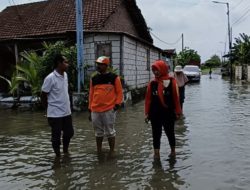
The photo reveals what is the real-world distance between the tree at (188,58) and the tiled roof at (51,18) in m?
36.1

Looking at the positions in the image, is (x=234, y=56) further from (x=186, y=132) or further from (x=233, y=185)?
(x=233, y=185)

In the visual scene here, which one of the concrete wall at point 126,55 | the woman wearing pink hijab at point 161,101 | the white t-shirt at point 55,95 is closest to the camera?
the woman wearing pink hijab at point 161,101

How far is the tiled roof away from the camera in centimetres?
2014

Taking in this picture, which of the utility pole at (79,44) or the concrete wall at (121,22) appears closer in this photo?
the utility pole at (79,44)

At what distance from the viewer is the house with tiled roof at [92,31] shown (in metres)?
17.0

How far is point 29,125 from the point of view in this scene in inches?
454

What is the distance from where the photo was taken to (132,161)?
22.6ft

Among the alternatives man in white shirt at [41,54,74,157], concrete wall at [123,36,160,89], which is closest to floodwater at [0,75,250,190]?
man in white shirt at [41,54,74,157]

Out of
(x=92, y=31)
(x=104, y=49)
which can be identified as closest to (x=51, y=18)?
(x=92, y=31)

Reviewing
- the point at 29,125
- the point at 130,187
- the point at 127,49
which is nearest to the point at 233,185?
the point at 130,187

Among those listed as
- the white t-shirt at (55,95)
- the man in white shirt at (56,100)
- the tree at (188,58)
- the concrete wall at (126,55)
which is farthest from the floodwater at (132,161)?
the tree at (188,58)

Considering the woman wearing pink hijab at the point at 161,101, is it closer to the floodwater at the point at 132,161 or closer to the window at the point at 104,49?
the floodwater at the point at 132,161

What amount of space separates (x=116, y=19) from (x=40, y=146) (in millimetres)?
15306

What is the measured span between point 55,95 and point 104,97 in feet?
2.70
